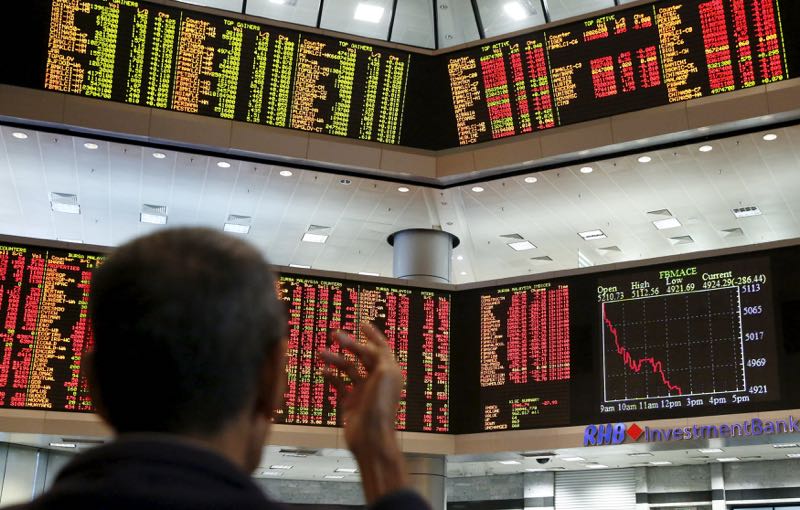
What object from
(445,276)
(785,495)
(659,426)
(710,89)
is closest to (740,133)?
(710,89)

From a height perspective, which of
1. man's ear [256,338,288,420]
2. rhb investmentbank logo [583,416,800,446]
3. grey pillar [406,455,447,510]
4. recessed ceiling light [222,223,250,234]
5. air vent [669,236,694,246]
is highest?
air vent [669,236,694,246]

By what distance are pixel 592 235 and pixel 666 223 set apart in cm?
90

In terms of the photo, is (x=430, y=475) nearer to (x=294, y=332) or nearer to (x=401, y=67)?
(x=294, y=332)

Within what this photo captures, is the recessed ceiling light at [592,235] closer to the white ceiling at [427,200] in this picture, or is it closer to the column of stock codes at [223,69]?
the white ceiling at [427,200]

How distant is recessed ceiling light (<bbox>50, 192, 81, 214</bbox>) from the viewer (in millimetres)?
11477

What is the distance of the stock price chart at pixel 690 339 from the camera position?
28.8 ft

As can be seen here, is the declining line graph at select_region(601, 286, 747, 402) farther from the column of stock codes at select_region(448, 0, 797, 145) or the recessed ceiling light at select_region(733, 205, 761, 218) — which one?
the recessed ceiling light at select_region(733, 205, 761, 218)

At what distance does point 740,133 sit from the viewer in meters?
9.32

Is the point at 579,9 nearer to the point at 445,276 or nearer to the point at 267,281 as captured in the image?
the point at 445,276

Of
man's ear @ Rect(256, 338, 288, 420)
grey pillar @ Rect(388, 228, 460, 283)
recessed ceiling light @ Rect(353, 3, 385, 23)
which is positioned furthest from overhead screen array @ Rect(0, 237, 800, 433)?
man's ear @ Rect(256, 338, 288, 420)

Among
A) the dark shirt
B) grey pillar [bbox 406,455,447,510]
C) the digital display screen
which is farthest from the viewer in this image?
grey pillar [bbox 406,455,447,510]

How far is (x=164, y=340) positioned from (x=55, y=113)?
30.5 ft

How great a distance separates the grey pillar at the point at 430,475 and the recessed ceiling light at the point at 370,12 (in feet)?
16.6

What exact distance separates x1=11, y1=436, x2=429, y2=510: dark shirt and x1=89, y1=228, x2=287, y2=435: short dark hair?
0.20 feet
